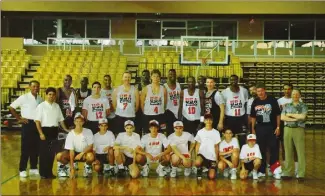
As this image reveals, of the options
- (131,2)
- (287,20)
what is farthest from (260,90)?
(287,20)

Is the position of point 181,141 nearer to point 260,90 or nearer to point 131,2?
point 260,90

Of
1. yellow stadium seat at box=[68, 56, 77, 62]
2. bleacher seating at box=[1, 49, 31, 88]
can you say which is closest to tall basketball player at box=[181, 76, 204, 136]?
bleacher seating at box=[1, 49, 31, 88]

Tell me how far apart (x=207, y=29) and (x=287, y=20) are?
4133 mm

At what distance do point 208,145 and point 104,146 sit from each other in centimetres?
186

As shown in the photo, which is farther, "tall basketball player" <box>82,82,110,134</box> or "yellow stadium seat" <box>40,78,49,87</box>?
"yellow stadium seat" <box>40,78,49,87</box>

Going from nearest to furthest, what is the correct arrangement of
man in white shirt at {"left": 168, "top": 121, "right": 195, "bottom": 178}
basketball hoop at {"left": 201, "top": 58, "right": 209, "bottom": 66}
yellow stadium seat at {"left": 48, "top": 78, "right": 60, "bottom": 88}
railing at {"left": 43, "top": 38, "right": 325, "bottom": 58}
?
man in white shirt at {"left": 168, "top": 121, "right": 195, "bottom": 178} < basketball hoop at {"left": 201, "top": 58, "right": 209, "bottom": 66} < yellow stadium seat at {"left": 48, "top": 78, "right": 60, "bottom": 88} < railing at {"left": 43, "top": 38, "right": 325, "bottom": 58}

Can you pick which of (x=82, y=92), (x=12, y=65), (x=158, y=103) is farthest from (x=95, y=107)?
(x=12, y=65)

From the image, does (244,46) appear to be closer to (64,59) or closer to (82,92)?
(64,59)

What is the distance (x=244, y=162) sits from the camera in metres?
8.99

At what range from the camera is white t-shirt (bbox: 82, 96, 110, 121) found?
9477 millimetres

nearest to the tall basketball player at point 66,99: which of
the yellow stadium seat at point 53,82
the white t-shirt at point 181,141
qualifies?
the white t-shirt at point 181,141

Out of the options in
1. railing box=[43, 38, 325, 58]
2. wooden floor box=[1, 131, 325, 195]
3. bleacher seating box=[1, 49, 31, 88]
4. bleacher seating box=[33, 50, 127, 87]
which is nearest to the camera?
wooden floor box=[1, 131, 325, 195]

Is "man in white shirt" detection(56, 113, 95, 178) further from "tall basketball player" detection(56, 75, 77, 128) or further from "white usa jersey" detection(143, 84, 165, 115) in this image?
"white usa jersey" detection(143, 84, 165, 115)

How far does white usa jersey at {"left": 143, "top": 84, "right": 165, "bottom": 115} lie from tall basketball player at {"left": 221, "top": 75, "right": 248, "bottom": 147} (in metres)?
1.15
